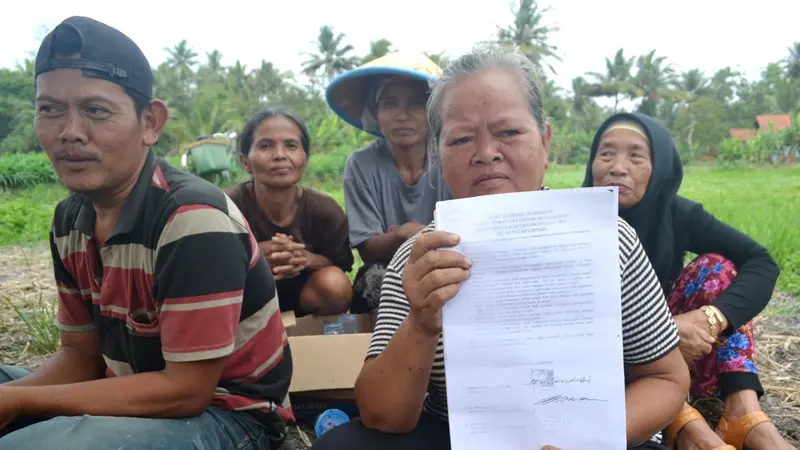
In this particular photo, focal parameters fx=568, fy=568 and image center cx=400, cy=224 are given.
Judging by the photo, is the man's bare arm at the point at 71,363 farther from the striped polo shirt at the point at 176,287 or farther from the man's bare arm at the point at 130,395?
the man's bare arm at the point at 130,395

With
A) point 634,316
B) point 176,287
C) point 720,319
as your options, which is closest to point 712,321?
point 720,319

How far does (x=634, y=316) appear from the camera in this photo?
134cm

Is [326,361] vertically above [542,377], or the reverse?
[542,377]

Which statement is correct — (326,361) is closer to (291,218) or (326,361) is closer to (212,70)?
(291,218)

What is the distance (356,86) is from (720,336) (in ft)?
7.18

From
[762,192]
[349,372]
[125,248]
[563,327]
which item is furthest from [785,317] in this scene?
[762,192]

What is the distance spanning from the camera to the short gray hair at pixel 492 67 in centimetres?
146

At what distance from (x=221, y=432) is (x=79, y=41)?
1133mm

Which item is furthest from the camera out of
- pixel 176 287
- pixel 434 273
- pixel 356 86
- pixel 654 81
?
pixel 654 81

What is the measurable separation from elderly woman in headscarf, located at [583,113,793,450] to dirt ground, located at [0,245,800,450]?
42cm

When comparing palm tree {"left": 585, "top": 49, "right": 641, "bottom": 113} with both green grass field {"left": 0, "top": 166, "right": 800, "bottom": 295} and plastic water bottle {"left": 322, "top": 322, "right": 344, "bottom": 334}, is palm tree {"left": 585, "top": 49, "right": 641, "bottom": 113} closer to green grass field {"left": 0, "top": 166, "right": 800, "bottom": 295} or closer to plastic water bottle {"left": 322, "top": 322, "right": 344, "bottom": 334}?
green grass field {"left": 0, "top": 166, "right": 800, "bottom": 295}

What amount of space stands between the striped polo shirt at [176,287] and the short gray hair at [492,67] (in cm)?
66

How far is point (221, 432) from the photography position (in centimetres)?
158

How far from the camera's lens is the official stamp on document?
3.84ft
